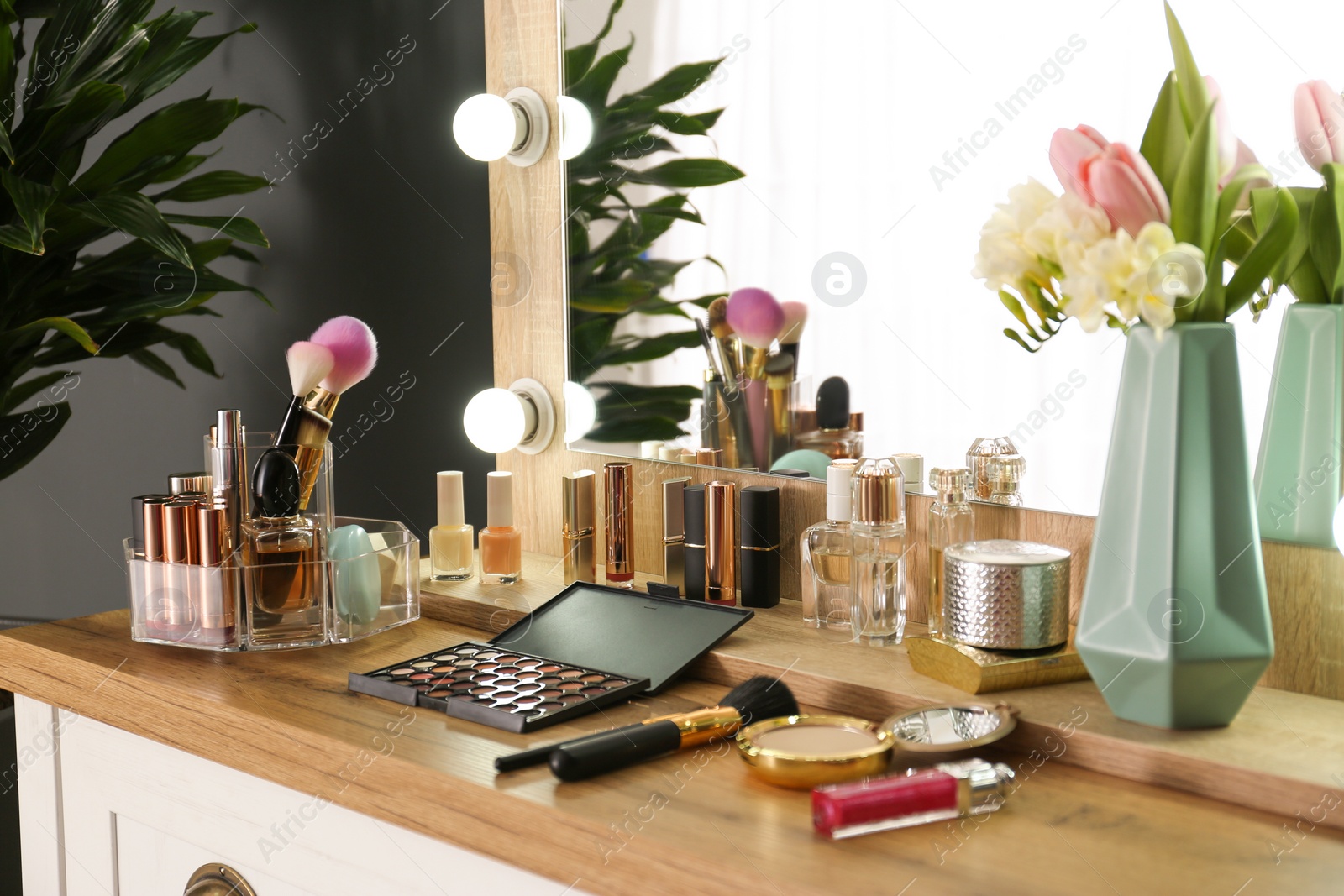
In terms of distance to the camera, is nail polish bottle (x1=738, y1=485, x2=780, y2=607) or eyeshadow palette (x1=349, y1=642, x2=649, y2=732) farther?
nail polish bottle (x1=738, y1=485, x2=780, y2=607)

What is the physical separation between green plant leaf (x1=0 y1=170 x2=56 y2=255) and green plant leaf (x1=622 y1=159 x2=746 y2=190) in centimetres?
58

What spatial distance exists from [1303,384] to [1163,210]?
0.20 metres

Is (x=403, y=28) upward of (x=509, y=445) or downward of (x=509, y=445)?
upward

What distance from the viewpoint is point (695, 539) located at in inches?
41.2

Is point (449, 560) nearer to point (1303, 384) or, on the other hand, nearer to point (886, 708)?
point (886, 708)

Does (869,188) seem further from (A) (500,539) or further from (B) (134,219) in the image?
(B) (134,219)

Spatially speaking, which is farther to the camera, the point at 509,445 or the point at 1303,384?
the point at 509,445

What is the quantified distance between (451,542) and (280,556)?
21 centimetres

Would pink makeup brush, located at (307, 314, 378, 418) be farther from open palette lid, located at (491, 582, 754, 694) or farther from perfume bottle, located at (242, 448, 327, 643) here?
open palette lid, located at (491, 582, 754, 694)

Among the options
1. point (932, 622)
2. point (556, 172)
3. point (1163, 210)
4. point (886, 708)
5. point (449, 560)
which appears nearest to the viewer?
point (1163, 210)

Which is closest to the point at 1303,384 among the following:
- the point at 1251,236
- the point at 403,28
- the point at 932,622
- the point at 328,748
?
the point at 1251,236

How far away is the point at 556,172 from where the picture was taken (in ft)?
4.07

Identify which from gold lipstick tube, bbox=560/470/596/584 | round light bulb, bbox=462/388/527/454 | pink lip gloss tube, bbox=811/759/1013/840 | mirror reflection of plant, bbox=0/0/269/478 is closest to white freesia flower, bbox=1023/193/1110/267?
pink lip gloss tube, bbox=811/759/1013/840

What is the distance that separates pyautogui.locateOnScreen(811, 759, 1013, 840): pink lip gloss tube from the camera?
60 centimetres
